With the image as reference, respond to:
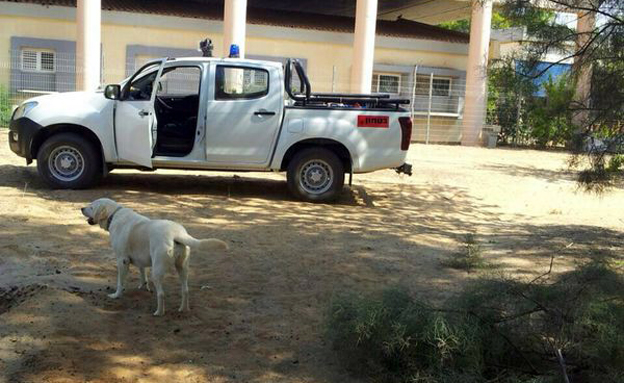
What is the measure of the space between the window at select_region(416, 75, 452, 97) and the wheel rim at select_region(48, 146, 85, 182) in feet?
49.1

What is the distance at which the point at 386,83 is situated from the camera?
872 inches

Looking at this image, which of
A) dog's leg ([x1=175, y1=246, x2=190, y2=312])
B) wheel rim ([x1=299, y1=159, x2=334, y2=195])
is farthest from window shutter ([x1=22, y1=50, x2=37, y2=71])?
dog's leg ([x1=175, y1=246, x2=190, y2=312])

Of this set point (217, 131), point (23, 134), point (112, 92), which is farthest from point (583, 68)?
point (23, 134)

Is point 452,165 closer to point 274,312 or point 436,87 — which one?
point 436,87

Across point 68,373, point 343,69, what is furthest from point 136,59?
point 68,373

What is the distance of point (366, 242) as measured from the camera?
738 centimetres

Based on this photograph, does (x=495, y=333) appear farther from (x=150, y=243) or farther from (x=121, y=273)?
(x=121, y=273)

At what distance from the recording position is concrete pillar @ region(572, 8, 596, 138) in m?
6.36

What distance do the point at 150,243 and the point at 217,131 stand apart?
4908 mm

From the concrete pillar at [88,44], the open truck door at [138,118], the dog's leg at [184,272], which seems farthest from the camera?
the concrete pillar at [88,44]

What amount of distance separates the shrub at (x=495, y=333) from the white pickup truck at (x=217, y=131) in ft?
19.0

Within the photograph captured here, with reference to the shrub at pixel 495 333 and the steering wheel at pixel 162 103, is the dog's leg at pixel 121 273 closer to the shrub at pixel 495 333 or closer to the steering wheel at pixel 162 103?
the shrub at pixel 495 333

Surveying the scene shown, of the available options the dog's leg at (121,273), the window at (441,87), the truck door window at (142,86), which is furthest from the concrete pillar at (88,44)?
the dog's leg at (121,273)

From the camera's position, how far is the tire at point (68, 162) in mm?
9352
